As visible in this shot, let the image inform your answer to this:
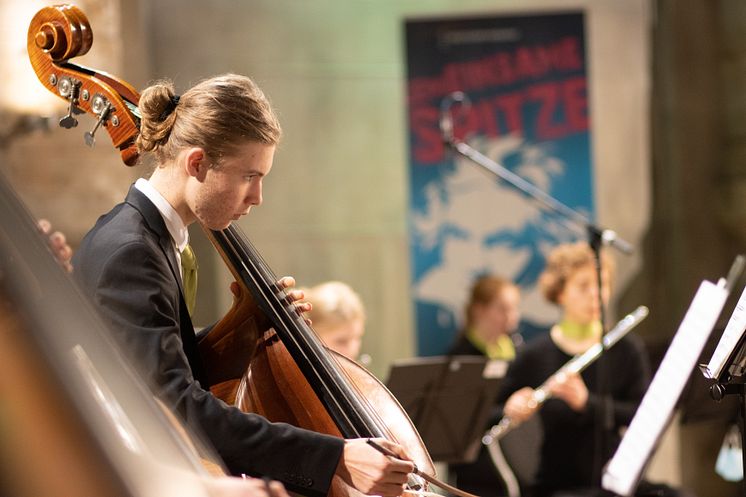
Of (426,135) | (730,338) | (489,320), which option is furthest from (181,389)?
(426,135)

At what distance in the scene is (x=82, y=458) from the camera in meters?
0.63

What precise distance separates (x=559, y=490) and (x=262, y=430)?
9.30 ft

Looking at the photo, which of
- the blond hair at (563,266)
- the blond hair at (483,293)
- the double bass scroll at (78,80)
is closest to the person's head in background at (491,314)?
the blond hair at (483,293)

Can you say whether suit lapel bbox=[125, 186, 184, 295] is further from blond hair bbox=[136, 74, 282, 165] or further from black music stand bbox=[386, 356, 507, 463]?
black music stand bbox=[386, 356, 507, 463]

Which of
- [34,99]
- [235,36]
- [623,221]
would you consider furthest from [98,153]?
[623,221]

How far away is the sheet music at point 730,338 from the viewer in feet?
6.07

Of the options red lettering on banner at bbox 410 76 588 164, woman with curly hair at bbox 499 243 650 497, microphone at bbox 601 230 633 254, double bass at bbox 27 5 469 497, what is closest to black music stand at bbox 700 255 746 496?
double bass at bbox 27 5 469 497

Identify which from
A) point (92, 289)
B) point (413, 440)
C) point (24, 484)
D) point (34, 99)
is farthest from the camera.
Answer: point (34, 99)

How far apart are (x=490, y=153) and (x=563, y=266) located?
3.91 ft

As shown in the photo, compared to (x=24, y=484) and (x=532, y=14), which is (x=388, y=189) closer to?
(x=532, y=14)

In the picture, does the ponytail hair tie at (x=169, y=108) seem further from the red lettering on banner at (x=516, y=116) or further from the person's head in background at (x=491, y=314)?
the red lettering on banner at (x=516, y=116)

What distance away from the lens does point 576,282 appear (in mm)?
4586

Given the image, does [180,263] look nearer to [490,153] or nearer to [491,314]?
[491,314]

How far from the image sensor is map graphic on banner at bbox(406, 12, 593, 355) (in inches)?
220
